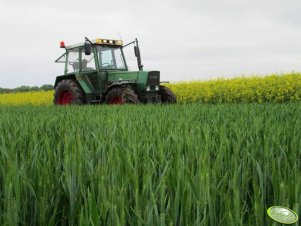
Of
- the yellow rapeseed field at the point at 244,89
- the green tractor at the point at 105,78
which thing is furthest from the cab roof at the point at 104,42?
the yellow rapeseed field at the point at 244,89

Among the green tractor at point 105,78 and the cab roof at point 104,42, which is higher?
the cab roof at point 104,42

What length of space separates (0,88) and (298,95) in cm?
2910

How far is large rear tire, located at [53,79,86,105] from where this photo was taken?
31.3 feet

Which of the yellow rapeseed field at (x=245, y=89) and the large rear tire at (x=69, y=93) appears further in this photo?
the yellow rapeseed field at (x=245, y=89)

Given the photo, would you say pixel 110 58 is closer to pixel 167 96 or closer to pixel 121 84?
pixel 121 84

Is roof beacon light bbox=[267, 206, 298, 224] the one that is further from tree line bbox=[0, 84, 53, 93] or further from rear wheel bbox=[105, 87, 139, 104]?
tree line bbox=[0, 84, 53, 93]

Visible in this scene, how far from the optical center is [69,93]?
10.4 meters

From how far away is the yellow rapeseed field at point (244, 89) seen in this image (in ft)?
49.1

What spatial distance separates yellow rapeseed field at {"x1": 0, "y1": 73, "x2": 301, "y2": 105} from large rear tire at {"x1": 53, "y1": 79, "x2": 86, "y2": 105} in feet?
13.7

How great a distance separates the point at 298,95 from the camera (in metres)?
14.9

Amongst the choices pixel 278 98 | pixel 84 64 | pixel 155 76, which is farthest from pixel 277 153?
pixel 278 98

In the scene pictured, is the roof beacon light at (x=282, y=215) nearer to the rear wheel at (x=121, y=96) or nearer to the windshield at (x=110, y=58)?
the rear wheel at (x=121, y=96)

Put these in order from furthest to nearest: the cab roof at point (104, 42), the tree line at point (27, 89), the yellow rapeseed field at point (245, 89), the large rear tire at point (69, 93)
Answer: the tree line at point (27, 89) < the yellow rapeseed field at point (245, 89) < the large rear tire at point (69, 93) < the cab roof at point (104, 42)

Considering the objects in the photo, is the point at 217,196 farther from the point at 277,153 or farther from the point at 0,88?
the point at 0,88
